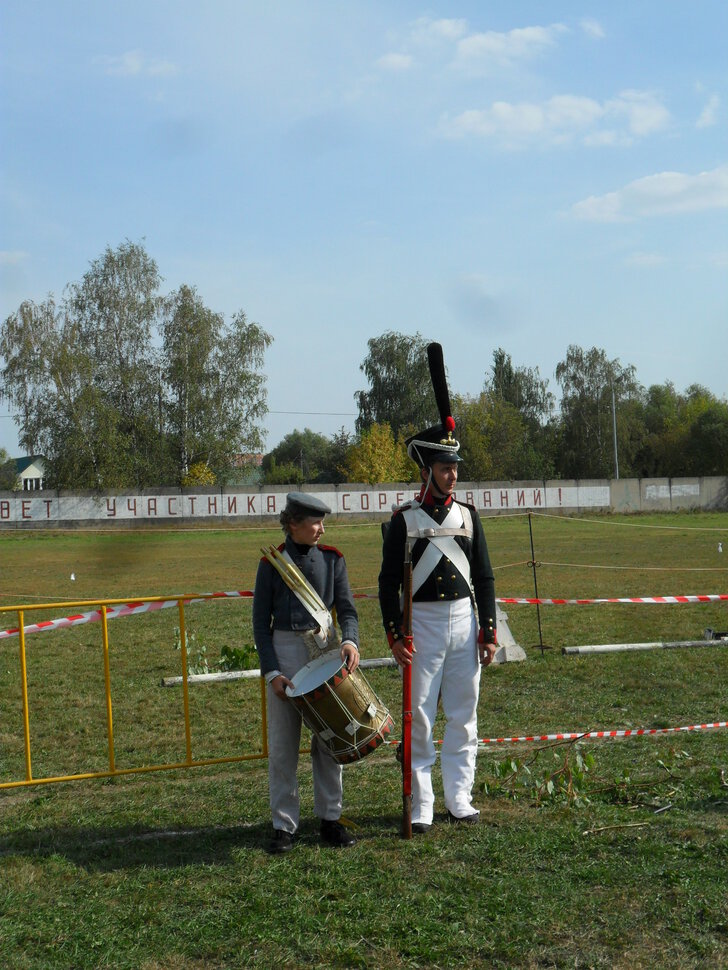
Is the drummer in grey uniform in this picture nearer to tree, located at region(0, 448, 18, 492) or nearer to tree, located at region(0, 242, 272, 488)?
tree, located at region(0, 242, 272, 488)

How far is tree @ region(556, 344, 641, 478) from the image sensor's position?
233ft

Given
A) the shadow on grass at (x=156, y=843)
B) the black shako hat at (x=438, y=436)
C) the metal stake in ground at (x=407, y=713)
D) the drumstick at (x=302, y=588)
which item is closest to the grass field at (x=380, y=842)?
the shadow on grass at (x=156, y=843)

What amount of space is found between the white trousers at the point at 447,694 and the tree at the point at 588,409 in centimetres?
6766

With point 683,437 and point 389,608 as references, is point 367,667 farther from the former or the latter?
point 683,437

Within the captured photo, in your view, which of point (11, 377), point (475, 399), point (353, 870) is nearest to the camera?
point (353, 870)

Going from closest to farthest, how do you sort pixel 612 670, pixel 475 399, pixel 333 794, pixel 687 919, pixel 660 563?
pixel 687 919
pixel 333 794
pixel 612 670
pixel 660 563
pixel 475 399

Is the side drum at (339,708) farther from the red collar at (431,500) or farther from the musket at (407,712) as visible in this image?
the red collar at (431,500)

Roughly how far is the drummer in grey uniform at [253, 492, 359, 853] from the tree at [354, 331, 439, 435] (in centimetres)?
6193

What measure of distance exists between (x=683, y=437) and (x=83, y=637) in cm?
6388

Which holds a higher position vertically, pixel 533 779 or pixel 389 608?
pixel 389 608

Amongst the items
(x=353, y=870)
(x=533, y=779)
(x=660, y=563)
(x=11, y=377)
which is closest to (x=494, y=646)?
(x=533, y=779)

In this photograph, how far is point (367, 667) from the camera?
934 cm

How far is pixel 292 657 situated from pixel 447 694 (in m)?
0.85

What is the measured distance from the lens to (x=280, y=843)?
464 centimetres
